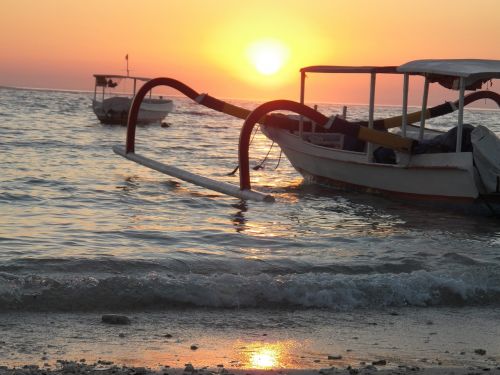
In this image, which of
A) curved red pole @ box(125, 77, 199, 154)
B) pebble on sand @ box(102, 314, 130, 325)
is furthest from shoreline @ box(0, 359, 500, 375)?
curved red pole @ box(125, 77, 199, 154)

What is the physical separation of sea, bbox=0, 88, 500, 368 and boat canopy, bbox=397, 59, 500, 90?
2042 mm

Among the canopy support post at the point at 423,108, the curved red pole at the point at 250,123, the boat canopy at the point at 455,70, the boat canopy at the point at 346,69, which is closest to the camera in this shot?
the boat canopy at the point at 455,70

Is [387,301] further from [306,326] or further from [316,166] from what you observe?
[316,166]

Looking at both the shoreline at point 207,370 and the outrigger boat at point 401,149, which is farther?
the outrigger boat at point 401,149

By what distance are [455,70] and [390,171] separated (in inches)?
85.5

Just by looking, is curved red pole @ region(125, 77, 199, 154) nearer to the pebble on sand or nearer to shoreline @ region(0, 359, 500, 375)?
the pebble on sand

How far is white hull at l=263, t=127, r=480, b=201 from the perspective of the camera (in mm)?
12188

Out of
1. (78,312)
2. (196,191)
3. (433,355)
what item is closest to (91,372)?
(78,312)

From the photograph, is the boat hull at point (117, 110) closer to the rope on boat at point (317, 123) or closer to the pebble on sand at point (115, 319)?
the rope on boat at point (317, 123)

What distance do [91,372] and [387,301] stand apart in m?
3.13

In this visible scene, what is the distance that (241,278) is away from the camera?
7.33 metres

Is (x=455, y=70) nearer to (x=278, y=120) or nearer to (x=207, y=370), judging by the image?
(x=278, y=120)

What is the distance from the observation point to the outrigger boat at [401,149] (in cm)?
1205

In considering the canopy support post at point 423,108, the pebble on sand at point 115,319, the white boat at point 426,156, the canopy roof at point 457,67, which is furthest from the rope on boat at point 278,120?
the pebble on sand at point 115,319
